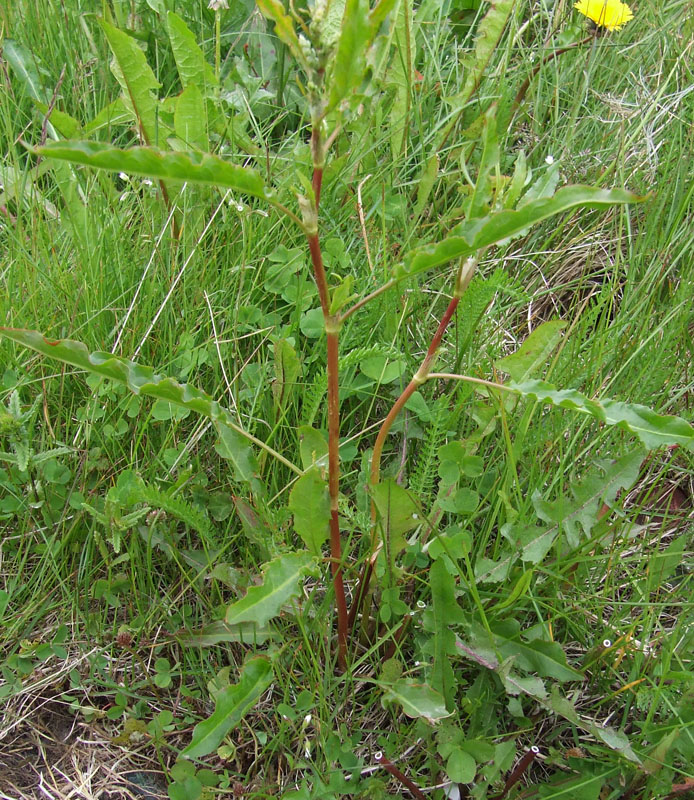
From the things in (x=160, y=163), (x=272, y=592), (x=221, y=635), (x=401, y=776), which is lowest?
(x=401, y=776)

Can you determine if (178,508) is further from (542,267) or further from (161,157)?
(542,267)

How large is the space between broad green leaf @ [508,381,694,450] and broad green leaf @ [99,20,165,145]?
1.37m

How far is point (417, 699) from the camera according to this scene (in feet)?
4.49

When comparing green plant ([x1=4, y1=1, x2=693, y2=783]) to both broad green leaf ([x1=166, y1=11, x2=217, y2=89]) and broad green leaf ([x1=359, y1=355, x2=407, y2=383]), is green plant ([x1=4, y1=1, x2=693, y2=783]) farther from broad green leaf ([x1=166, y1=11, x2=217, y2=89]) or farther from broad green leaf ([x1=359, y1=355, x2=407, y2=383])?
broad green leaf ([x1=166, y1=11, x2=217, y2=89])

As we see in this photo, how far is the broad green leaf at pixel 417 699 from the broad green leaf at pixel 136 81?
1.53m

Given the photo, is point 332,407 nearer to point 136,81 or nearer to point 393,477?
point 393,477

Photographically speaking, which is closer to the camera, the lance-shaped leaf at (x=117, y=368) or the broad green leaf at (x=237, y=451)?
the lance-shaped leaf at (x=117, y=368)

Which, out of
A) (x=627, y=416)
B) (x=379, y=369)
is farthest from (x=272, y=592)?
(x=379, y=369)

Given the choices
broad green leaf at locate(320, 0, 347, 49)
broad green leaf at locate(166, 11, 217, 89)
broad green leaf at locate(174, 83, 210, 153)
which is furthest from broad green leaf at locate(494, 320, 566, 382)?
broad green leaf at locate(166, 11, 217, 89)

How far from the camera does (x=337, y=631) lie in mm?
1589

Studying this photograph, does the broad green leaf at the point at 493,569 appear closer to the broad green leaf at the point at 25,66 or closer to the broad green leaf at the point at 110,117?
the broad green leaf at the point at 110,117

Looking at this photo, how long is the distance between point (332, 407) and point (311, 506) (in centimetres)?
20

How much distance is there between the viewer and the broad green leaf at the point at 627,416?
1.17m

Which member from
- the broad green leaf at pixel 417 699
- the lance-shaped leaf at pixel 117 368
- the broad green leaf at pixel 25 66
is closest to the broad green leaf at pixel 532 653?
the broad green leaf at pixel 417 699
